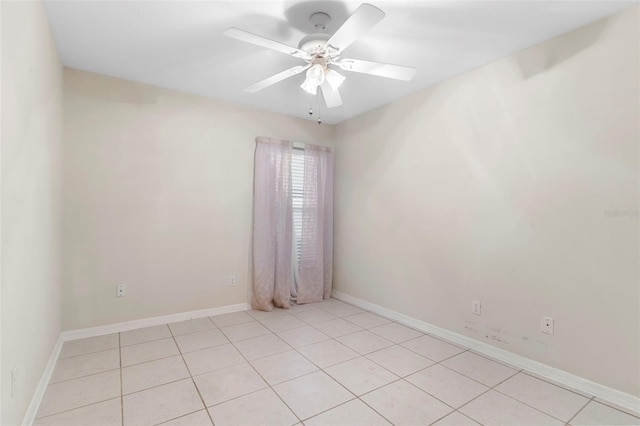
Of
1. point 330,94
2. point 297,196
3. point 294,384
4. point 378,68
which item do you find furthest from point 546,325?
point 297,196

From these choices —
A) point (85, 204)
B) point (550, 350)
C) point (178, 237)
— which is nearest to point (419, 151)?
point (550, 350)

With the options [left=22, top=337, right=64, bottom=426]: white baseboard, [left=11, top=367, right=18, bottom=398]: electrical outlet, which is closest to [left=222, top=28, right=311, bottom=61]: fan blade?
[left=11, top=367, right=18, bottom=398]: electrical outlet

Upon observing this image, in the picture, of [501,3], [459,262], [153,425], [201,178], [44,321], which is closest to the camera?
[153,425]

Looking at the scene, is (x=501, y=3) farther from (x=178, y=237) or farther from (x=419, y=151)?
(x=178, y=237)

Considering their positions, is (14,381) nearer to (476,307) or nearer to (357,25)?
(357,25)

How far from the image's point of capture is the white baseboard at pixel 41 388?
5.33 ft

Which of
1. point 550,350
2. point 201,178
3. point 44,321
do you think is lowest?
point 550,350

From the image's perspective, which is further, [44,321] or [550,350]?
[550,350]

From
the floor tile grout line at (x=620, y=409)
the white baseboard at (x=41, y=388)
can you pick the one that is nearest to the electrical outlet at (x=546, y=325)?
the floor tile grout line at (x=620, y=409)

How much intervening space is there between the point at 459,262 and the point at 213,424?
7.44 feet

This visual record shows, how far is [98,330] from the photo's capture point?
2.84 metres

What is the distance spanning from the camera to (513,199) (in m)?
2.40

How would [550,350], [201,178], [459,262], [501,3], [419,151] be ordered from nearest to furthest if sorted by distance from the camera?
1. [501,3]
2. [550,350]
3. [459,262]
4. [419,151]
5. [201,178]

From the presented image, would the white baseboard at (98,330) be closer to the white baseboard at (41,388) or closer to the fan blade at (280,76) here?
the white baseboard at (41,388)
